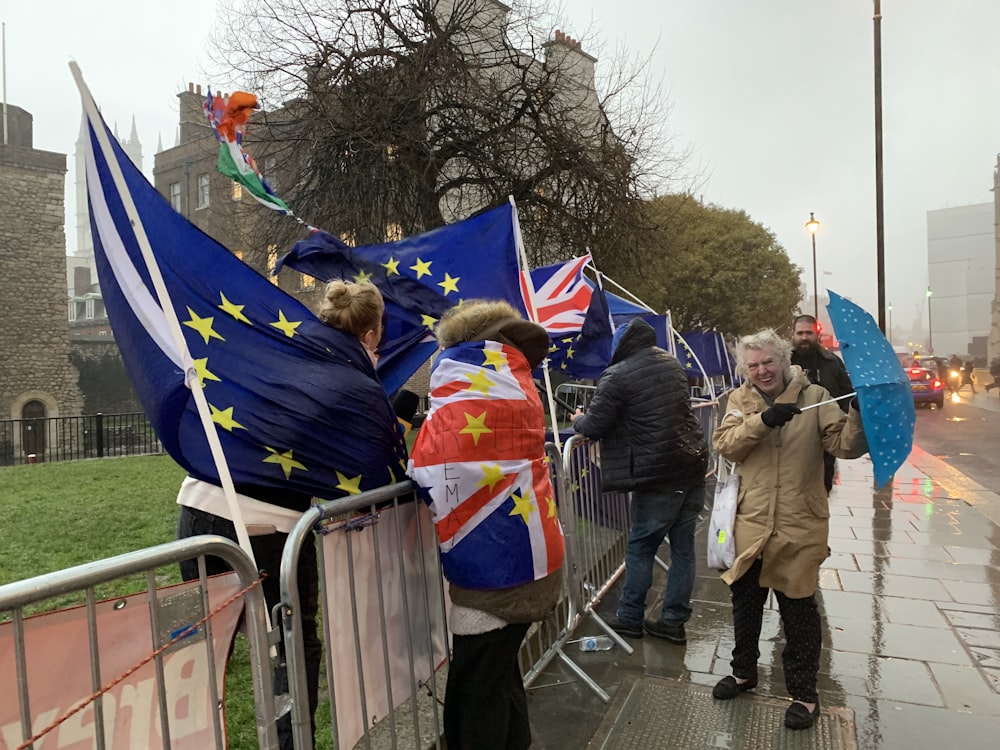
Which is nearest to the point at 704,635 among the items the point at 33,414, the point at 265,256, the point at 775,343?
the point at 775,343

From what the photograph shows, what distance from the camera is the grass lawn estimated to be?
12.8 ft

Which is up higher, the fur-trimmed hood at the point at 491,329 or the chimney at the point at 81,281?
the chimney at the point at 81,281

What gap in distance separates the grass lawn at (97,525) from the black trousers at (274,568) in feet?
2.45

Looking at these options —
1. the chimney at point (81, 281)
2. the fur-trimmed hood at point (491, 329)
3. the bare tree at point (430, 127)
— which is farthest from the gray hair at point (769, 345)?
the chimney at point (81, 281)

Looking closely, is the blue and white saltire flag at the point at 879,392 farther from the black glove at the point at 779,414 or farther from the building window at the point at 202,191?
the building window at the point at 202,191

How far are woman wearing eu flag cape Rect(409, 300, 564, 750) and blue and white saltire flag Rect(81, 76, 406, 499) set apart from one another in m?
0.30

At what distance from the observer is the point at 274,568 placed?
2648mm

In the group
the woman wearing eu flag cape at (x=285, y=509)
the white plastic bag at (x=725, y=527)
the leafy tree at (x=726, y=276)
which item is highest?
the leafy tree at (x=726, y=276)

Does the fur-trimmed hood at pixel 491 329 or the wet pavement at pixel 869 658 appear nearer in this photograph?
the fur-trimmed hood at pixel 491 329

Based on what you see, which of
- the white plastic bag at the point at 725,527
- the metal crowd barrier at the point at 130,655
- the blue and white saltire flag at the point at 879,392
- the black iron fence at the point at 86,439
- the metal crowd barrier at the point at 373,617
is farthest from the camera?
the black iron fence at the point at 86,439

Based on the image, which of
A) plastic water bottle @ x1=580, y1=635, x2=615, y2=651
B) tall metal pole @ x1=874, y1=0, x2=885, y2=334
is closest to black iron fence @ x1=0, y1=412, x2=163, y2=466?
plastic water bottle @ x1=580, y1=635, x2=615, y2=651

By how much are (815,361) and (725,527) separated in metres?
3.74

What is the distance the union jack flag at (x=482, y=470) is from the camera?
2.39 m

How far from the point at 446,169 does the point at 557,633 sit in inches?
394
